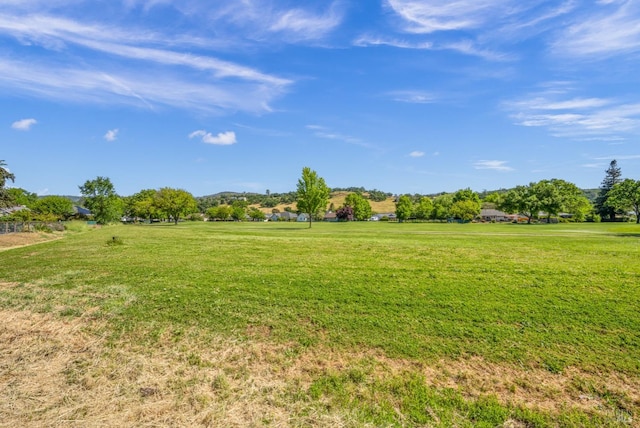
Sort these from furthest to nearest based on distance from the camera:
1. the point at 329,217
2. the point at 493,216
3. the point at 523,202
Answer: the point at 329,217 < the point at 493,216 < the point at 523,202

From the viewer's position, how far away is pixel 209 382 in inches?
195

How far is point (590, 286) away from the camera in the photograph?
8414 millimetres

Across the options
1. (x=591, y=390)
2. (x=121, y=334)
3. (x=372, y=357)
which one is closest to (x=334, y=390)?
(x=372, y=357)

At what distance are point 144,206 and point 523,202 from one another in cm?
10114

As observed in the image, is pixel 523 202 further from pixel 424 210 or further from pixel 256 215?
pixel 256 215

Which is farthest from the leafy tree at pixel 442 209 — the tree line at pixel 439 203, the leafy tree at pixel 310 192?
the leafy tree at pixel 310 192

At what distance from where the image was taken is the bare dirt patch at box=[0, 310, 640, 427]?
4.28 meters

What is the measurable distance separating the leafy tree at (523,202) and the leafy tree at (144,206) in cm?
8856

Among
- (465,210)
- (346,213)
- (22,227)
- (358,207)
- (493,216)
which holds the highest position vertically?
(358,207)

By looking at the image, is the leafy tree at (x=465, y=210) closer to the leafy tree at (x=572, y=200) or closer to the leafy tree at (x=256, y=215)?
the leafy tree at (x=572, y=200)

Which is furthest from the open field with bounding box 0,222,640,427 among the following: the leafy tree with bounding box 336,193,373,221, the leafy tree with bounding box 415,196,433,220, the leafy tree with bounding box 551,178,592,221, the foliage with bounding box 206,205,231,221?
the foliage with bounding box 206,205,231,221

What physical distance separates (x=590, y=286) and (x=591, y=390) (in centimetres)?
478

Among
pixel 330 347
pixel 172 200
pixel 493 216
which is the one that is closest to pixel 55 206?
pixel 172 200

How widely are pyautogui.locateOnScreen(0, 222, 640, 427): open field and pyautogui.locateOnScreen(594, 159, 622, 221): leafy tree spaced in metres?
102
